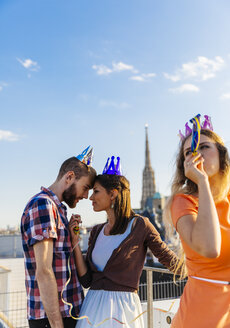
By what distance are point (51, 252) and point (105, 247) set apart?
0.41 metres

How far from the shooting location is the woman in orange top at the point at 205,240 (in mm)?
1208

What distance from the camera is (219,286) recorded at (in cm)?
128

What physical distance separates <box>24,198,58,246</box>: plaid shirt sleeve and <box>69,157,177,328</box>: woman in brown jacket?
249 mm

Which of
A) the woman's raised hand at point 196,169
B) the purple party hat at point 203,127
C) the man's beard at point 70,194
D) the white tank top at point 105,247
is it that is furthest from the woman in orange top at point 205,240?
the man's beard at point 70,194

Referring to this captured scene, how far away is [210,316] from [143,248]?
0.94 metres

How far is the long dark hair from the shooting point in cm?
218

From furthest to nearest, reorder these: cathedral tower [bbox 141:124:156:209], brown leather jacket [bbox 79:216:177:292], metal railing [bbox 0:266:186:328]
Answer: cathedral tower [bbox 141:124:156:209]
metal railing [bbox 0:266:186:328]
brown leather jacket [bbox 79:216:177:292]

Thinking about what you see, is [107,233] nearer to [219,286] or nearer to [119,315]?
[119,315]

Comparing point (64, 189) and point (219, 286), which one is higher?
point (64, 189)

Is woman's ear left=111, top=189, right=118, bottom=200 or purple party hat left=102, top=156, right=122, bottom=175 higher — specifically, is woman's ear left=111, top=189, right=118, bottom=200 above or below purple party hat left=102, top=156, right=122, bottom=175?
below

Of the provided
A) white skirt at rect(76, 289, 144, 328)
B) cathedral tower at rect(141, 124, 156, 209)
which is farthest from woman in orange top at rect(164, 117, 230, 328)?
cathedral tower at rect(141, 124, 156, 209)

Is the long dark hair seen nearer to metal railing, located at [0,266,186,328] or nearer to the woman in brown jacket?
the woman in brown jacket

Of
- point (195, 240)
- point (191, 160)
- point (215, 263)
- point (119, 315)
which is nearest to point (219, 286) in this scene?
point (215, 263)

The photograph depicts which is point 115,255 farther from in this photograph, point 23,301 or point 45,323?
point 23,301
